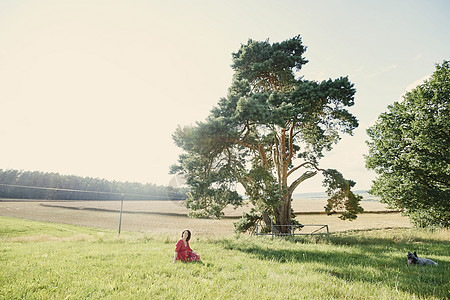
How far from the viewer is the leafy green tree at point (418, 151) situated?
566 inches

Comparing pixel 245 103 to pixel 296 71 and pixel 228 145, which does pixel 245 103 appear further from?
pixel 296 71

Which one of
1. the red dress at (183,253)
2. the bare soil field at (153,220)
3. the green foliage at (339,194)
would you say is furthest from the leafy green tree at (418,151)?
the red dress at (183,253)

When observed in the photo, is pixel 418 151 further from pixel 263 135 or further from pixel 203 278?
pixel 203 278

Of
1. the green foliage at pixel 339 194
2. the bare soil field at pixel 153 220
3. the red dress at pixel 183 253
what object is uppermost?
the green foliage at pixel 339 194

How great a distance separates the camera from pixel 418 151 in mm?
15172

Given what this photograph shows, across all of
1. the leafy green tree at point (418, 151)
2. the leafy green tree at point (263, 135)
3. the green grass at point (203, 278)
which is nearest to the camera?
the green grass at point (203, 278)

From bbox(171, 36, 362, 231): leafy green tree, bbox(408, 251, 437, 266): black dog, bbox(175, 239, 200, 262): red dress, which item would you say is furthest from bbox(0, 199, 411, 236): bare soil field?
bbox(408, 251, 437, 266): black dog

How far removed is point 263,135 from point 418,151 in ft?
37.8

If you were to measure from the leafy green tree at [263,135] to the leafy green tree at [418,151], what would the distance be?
335 centimetres

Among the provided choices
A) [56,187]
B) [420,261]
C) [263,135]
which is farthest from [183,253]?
[56,187]

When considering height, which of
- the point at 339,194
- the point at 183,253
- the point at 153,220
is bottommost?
the point at 153,220

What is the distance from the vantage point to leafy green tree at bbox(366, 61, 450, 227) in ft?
47.2

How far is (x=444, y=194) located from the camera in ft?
46.8

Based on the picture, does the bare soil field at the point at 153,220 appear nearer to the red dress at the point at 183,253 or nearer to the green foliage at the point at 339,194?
the red dress at the point at 183,253
